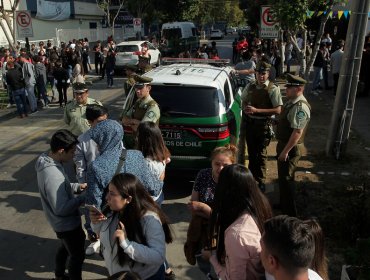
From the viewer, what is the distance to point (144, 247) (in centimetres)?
281

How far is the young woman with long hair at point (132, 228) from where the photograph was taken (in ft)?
9.23

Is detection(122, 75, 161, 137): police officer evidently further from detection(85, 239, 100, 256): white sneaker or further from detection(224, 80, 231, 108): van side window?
detection(85, 239, 100, 256): white sneaker

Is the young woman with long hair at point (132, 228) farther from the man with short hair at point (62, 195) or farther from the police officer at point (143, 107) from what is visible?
the police officer at point (143, 107)

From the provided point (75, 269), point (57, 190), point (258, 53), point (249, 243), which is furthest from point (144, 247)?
point (258, 53)

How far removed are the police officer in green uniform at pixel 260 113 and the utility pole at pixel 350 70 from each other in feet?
6.15

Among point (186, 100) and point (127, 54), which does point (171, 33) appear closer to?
point (127, 54)

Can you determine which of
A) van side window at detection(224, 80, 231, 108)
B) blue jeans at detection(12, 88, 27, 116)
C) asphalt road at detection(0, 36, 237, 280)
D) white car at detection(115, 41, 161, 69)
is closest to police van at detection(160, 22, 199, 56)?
white car at detection(115, 41, 161, 69)

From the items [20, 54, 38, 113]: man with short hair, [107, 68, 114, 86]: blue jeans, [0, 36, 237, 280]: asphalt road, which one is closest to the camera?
[0, 36, 237, 280]: asphalt road

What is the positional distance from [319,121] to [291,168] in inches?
248

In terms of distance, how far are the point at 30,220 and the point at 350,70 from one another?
585 centimetres

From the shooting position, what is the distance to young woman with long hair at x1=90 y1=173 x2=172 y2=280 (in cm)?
281

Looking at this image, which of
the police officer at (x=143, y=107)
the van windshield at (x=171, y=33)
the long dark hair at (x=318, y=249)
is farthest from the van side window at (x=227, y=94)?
the van windshield at (x=171, y=33)

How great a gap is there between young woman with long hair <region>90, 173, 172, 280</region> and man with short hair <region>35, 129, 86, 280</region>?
956mm

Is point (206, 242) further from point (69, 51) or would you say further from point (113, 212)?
point (69, 51)
